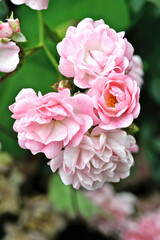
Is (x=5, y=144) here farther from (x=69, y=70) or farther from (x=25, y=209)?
(x=69, y=70)

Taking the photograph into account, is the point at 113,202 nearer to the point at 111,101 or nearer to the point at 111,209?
the point at 111,209

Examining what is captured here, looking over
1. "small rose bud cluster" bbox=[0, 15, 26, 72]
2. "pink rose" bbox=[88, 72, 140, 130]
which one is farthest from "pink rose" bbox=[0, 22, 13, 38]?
"pink rose" bbox=[88, 72, 140, 130]

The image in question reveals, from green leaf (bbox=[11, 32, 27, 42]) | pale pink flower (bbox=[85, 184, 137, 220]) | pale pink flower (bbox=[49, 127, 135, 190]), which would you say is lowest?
pale pink flower (bbox=[85, 184, 137, 220])

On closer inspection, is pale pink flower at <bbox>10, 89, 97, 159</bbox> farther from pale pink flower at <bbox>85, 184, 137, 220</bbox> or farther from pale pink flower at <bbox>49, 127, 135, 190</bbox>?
pale pink flower at <bbox>85, 184, 137, 220</bbox>

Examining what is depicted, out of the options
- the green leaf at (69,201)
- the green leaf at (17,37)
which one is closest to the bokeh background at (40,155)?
the green leaf at (69,201)

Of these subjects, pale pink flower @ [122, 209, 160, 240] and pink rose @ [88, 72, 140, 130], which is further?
pale pink flower @ [122, 209, 160, 240]

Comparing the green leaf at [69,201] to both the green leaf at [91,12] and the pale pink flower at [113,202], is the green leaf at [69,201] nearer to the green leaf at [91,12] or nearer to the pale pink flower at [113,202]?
the pale pink flower at [113,202]
